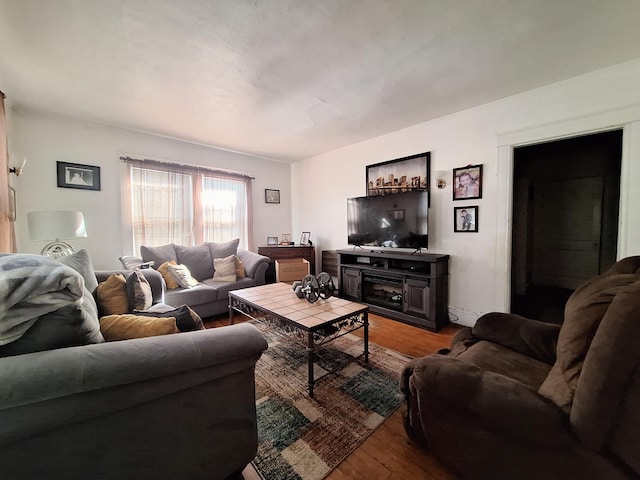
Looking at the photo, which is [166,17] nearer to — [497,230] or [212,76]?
[212,76]

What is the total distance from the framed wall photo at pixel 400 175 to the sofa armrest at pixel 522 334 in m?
1.98

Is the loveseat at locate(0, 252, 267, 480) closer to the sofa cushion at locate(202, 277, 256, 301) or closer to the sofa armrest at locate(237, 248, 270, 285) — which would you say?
the sofa cushion at locate(202, 277, 256, 301)

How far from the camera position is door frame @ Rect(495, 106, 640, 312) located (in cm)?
212

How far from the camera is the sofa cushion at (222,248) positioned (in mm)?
3865

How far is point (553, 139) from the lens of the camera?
247 centimetres

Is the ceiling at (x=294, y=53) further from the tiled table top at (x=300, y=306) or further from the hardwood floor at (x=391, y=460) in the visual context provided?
the hardwood floor at (x=391, y=460)

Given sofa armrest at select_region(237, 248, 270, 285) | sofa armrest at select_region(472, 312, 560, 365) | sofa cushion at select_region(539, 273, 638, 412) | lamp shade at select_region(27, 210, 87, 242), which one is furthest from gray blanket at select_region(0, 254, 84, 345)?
sofa armrest at select_region(237, 248, 270, 285)

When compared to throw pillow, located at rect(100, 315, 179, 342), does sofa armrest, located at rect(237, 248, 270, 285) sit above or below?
below

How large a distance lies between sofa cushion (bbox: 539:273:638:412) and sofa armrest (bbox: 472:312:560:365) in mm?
475

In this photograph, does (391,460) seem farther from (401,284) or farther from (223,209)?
(223,209)

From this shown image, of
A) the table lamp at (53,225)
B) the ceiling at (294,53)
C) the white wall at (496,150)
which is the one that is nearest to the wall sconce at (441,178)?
the white wall at (496,150)

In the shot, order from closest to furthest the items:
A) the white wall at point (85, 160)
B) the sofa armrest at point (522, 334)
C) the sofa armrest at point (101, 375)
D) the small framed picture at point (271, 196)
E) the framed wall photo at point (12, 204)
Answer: the sofa armrest at point (101, 375) < the sofa armrest at point (522, 334) < the framed wall photo at point (12, 204) < the white wall at point (85, 160) < the small framed picture at point (271, 196)

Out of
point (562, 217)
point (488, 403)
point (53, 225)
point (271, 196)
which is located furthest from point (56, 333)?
point (562, 217)

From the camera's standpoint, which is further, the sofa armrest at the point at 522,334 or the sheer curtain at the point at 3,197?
the sheer curtain at the point at 3,197
